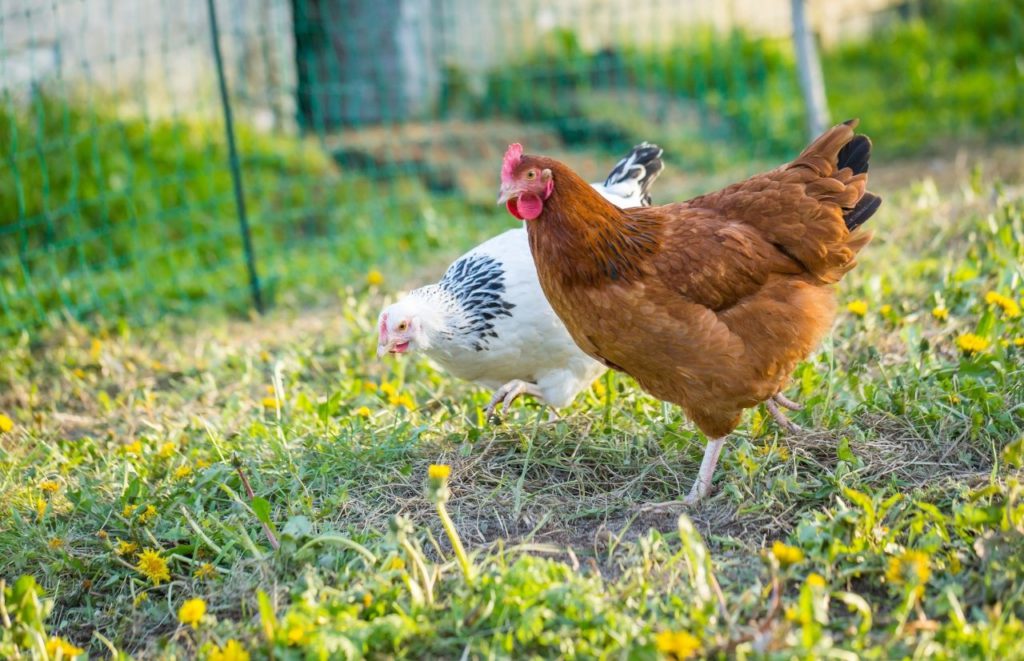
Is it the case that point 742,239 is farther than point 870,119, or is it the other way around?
point 870,119

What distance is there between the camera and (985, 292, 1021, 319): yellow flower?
3906 millimetres

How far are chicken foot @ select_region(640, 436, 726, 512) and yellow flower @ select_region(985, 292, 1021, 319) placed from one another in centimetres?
131

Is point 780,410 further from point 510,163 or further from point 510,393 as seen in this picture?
point 510,163

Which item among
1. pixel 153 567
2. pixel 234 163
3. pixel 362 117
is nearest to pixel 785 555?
pixel 153 567

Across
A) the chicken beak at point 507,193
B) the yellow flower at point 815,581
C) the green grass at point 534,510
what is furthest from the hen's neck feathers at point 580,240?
the yellow flower at point 815,581

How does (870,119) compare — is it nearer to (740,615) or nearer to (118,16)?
(118,16)

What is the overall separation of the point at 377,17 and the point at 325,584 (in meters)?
5.90

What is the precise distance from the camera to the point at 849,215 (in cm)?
357

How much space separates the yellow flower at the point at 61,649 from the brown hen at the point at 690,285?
5.41 feet

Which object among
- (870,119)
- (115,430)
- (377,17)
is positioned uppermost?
(377,17)

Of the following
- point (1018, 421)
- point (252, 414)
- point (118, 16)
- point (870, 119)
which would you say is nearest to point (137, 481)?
point (252, 414)

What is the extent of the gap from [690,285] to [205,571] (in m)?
1.65

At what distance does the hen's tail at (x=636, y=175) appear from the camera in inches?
167

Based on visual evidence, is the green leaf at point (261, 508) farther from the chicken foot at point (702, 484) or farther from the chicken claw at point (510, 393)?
the chicken foot at point (702, 484)
